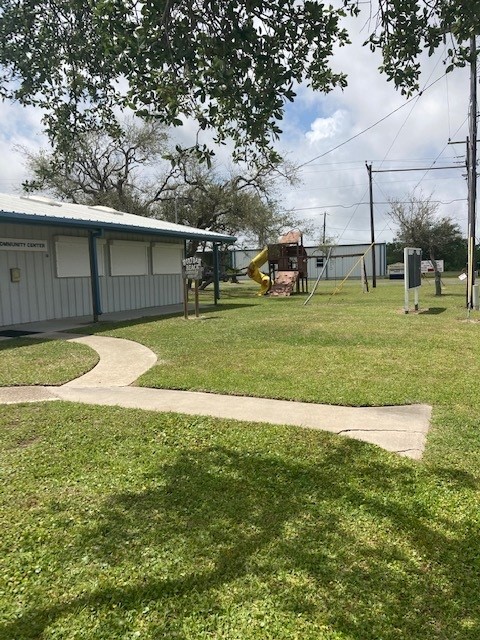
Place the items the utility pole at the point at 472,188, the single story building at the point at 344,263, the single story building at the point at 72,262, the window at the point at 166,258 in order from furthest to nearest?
the single story building at the point at 344,263 → the window at the point at 166,258 → the utility pole at the point at 472,188 → the single story building at the point at 72,262

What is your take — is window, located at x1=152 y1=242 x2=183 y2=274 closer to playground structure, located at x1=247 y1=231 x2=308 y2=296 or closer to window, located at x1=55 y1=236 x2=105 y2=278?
window, located at x1=55 y1=236 x2=105 y2=278

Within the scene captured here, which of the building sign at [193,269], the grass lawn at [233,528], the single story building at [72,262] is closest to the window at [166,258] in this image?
the single story building at [72,262]

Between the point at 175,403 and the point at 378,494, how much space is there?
2.66m

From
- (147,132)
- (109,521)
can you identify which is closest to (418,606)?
(109,521)

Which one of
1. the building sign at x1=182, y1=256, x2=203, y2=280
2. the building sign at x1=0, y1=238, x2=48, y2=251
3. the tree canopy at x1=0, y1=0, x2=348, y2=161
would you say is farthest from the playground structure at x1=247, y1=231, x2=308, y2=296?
the tree canopy at x1=0, y1=0, x2=348, y2=161

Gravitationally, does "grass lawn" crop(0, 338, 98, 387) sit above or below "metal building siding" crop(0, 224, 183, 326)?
below

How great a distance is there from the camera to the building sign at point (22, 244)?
37.8 feet

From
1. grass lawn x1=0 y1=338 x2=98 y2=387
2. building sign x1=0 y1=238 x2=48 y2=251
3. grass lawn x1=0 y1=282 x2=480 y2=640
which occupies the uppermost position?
building sign x1=0 y1=238 x2=48 y2=251

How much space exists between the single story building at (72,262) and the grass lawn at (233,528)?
7.69 m

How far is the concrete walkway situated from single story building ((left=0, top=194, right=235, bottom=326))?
18.3ft

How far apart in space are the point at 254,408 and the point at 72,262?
399 inches

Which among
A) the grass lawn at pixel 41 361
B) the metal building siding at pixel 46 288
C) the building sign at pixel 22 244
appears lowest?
the grass lawn at pixel 41 361

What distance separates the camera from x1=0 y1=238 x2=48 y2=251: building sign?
37.8ft

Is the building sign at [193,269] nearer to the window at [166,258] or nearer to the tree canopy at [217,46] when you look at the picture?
the window at [166,258]
